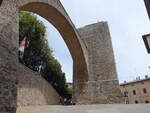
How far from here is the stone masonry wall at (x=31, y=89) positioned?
9.94 m

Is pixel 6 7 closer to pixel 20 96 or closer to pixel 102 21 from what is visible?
pixel 20 96

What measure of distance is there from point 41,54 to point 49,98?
4675 millimetres

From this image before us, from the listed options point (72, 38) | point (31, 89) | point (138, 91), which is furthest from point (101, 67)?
point (138, 91)

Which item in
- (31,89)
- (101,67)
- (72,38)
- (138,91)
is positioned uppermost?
(72,38)

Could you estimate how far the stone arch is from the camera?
28.7 ft

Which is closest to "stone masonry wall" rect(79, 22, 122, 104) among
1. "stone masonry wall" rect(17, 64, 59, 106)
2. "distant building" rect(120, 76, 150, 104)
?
"stone masonry wall" rect(17, 64, 59, 106)

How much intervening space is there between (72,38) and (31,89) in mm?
4035

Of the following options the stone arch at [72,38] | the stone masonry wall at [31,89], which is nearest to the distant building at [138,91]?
the stone arch at [72,38]

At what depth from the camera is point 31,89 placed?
36.1 ft

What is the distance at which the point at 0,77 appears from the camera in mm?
4047

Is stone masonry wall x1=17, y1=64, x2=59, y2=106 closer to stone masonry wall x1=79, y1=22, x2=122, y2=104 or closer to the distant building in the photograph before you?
stone masonry wall x1=79, y1=22, x2=122, y2=104

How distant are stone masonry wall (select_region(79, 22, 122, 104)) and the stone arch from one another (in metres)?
0.63

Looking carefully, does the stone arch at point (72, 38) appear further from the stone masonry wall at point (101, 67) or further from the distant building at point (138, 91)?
the distant building at point (138, 91)

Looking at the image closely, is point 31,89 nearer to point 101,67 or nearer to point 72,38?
point 72,38
